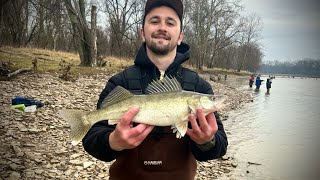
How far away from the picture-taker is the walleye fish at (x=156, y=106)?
8.67ft

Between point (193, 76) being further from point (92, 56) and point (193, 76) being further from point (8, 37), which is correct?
point (8, 37)

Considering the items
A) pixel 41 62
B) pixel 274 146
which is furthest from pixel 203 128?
pixel 41 62

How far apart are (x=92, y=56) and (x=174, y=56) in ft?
58.1

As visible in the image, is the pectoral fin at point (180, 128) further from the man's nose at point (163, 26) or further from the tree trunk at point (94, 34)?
the tree trunk at point (94, 34)

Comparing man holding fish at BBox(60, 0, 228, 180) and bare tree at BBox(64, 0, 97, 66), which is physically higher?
bare tree at BBox(64, 0, 97, 66)

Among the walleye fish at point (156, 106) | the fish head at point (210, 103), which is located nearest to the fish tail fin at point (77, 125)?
the walleye fish at point (156, 106)

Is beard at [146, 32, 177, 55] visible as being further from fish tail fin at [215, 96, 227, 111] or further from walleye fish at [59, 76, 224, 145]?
fish tail fin at [215, 96, 227, 111]

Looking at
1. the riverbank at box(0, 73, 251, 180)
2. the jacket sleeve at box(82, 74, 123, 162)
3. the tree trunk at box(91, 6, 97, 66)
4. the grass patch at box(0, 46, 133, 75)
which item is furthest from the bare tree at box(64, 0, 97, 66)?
the jacket sleeve at box(82, 74, 123, 162)

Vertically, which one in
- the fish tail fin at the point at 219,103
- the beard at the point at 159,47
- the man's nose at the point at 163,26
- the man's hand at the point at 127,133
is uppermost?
the man's nose at the point at 163,26

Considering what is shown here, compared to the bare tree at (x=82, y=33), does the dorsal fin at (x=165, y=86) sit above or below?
below

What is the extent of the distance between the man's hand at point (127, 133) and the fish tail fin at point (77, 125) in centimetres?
42

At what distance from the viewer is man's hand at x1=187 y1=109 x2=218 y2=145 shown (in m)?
2.46

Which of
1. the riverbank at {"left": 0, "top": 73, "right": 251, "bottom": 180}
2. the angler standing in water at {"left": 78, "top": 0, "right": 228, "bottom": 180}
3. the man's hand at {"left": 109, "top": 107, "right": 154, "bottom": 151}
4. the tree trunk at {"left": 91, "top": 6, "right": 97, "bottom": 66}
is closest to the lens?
the man's hand at {"left": 109, "top": 107, "right": 154, "bottom": 151}

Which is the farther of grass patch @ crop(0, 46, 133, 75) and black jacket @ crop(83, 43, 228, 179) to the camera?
grass patch @ crop(0, 46, 133, 75)
